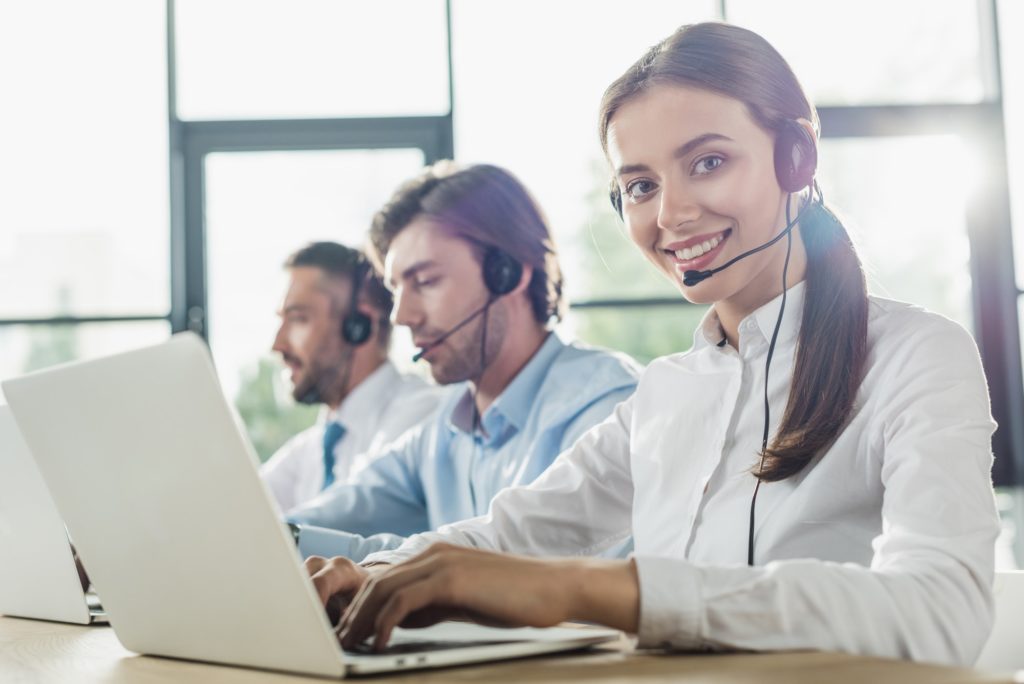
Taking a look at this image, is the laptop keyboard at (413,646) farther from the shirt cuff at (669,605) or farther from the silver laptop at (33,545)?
the silver laptop at (33,545)

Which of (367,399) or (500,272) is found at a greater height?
(500,272)

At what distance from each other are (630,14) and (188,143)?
1.62 metres

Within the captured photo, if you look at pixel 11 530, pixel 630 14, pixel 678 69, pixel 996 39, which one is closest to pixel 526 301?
pixel 678 69

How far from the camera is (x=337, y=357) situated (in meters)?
3.41

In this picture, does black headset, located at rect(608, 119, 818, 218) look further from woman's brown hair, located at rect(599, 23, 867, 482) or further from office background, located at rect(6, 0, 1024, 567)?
office background, located at rect(6, 0, 1024, 567)

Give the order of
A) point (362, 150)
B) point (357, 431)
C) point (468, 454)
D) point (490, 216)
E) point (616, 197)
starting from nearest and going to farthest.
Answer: point (616, 197) < point (468, 454) < point (490, 216) < point (357, 431) < point (362, 150)

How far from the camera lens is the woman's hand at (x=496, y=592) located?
88 centimetres

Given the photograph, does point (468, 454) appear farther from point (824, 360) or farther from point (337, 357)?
point (824, 360)

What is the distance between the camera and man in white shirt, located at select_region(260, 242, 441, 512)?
10.9 ft

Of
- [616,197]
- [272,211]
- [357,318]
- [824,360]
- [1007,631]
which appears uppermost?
[272,211]

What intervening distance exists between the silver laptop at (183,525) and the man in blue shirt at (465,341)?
1.29m

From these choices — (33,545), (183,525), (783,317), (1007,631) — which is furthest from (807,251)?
(33,545)

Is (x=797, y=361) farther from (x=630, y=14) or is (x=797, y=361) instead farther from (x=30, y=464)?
(x=630, y=14)

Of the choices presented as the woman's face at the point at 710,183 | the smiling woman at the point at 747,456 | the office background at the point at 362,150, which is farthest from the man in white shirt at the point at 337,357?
the woman's face at the point at 710,183
